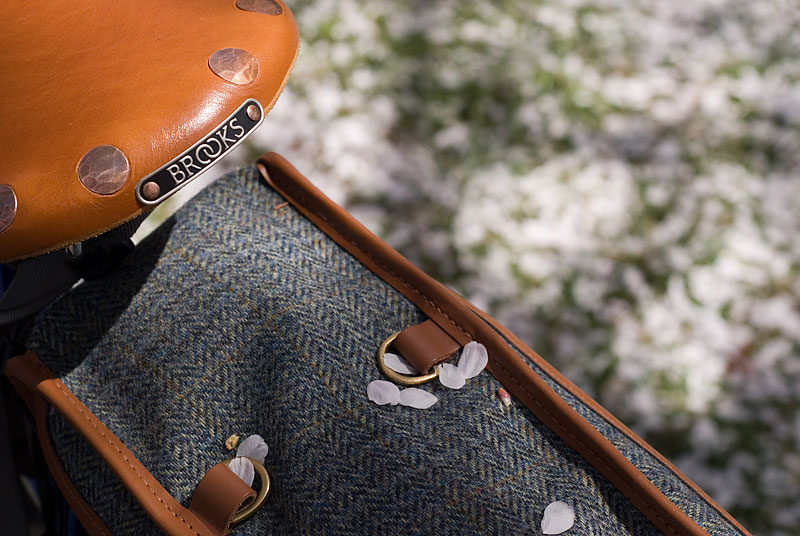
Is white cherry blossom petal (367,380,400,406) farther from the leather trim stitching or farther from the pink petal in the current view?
the leather trim stitching

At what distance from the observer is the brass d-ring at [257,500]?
834mm

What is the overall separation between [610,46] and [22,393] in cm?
210

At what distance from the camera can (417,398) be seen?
86 centimetres

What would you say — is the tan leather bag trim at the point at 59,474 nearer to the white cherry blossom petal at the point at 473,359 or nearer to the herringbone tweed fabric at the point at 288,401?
the herringbone tweed fabric at the point at 288,401

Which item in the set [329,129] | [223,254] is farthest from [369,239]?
[329,129]

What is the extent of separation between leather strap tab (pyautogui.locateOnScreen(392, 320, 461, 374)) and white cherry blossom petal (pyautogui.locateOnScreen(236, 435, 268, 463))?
20 cm

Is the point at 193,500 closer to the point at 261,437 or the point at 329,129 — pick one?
the point at 261,437

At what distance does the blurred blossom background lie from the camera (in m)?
1.80

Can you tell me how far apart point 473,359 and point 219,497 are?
13.2 inches

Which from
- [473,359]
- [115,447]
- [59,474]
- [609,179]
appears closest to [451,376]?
[473,359]

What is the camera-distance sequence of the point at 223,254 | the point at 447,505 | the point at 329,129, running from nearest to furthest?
the point at 447,505 → the point at 223,254 → the point at 329,129

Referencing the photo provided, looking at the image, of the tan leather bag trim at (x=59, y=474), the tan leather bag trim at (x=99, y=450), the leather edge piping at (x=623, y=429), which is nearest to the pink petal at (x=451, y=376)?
the leather edge piping at (x=623, y=429)

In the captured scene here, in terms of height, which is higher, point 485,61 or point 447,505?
point 447,505

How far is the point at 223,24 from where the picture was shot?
85 centimetres
